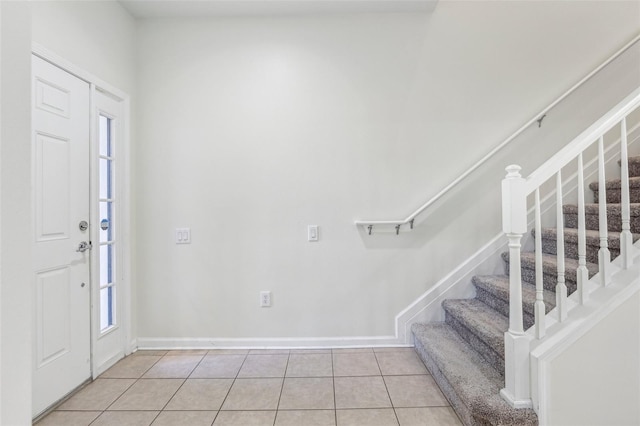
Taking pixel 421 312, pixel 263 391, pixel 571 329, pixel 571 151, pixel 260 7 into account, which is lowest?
pixel 263 391

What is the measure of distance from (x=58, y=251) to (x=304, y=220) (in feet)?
5.19

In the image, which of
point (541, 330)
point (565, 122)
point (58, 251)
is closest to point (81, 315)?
point (58, 251)

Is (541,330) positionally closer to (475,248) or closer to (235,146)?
(475,248)

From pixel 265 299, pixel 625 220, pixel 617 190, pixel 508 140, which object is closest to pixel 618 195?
pixel 617 190

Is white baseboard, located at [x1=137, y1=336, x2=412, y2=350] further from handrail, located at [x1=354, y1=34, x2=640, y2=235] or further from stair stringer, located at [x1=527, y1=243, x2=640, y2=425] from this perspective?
stair stringer, located at [x1=527, y1=243, x2=640, y2=425]

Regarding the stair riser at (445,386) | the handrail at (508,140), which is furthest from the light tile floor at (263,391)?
the handrail at (508,140)

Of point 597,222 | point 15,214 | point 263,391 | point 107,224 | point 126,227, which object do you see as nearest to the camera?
point 15,214

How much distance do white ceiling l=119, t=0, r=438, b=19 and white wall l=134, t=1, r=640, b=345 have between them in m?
0.07

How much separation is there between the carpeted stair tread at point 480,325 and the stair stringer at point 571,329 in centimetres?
24

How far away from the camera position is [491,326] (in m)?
1.80

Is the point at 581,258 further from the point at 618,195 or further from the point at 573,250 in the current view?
the point at 618,195

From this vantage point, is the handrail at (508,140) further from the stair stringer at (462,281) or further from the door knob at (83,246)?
the door knob at (83,246)

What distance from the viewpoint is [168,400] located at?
69.2 inches

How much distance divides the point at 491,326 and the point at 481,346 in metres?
0.14
